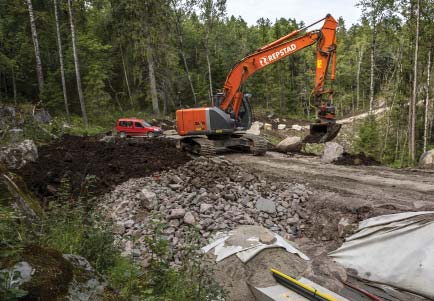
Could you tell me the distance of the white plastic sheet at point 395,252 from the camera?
5.00 metres

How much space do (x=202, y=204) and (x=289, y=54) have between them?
6958mm

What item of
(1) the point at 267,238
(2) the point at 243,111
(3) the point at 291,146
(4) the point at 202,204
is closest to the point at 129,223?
(4) the point at 202,204

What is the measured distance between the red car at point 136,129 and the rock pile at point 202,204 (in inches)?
500

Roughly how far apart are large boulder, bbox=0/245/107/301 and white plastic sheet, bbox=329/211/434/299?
172 inches

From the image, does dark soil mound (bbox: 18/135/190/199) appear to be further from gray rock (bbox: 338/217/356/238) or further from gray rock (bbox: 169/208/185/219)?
gray rock (bbox: 338/217/356/238)

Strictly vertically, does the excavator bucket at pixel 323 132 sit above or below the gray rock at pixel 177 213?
above

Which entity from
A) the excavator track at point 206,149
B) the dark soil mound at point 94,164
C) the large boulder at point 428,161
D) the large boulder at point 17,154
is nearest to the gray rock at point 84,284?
the dark soil mound at point 94,164

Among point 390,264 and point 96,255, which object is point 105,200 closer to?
point 96,255

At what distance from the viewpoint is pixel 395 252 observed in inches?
215

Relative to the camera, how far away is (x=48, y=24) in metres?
28.1

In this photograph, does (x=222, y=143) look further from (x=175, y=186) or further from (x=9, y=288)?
(x=9, y=288)

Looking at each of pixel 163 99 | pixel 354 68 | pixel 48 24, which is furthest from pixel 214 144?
pixel 354 68

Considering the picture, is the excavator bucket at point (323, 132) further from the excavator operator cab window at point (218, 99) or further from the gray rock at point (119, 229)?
the gray rock at point (119, 229)

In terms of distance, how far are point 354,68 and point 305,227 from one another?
2022 inches
